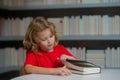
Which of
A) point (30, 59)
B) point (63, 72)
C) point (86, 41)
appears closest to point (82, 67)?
point (63, 72)

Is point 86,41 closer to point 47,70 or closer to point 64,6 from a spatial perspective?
point 64,6

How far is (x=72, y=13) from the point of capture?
300cm

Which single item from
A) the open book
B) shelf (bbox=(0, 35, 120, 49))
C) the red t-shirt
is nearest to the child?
the red t-shirt

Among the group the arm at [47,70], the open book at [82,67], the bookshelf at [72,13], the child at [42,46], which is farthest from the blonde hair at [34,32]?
the bookshelf at [72,13]

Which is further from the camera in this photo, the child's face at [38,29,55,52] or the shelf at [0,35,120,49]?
the shelf at [0,35,120,49]

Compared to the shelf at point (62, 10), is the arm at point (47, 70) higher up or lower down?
lower down

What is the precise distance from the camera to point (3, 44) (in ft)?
10.5

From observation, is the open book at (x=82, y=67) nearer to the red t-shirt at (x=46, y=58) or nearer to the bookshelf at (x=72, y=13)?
the red t-shirt at (x=46, y=58)

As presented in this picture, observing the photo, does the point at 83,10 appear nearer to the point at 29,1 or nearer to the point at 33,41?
the point at 29,1

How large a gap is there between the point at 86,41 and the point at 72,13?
0.37 meters

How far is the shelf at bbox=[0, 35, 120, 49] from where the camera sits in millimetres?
2711

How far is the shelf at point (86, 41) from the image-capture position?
271 centimetres

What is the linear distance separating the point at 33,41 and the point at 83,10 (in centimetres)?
149

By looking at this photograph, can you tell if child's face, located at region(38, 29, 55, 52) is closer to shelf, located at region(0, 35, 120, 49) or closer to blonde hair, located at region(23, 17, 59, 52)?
blonde hair, located at region(23, 17, 59, 52)
